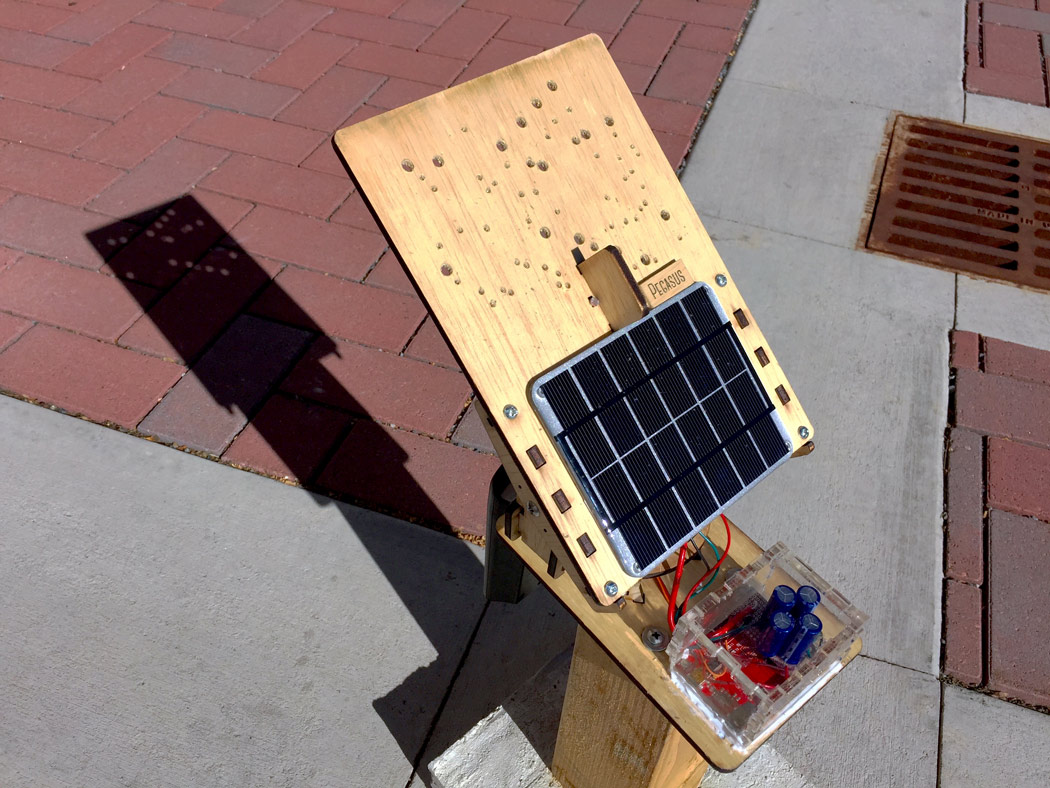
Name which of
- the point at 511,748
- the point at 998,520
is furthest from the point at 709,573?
the point at 998,520

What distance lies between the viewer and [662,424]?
128cm

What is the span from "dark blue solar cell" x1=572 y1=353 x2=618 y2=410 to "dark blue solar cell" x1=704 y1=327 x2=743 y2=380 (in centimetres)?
20

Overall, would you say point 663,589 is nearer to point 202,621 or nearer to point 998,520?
point 202,621

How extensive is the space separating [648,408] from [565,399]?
144 millimetres

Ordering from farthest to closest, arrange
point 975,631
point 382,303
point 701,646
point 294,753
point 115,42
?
point 115,42 → point 382,303 → point 975,631 → point 294,753 → point 701,646

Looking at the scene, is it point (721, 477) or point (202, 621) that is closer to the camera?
point (721, 477)

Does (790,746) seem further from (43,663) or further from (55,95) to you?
(55,95)

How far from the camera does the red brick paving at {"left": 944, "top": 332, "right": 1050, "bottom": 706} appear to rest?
228 centimetres

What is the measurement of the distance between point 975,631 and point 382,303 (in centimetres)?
220

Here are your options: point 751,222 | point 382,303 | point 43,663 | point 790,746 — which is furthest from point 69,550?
point 751,222

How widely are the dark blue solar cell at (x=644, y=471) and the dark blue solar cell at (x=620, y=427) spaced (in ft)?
0.05

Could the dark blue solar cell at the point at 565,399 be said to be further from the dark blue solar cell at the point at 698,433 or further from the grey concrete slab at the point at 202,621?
the grey concrete slab at the point at 202,621

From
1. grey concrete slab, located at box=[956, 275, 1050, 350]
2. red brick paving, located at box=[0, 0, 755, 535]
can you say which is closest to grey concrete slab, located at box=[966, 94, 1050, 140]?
grey concrete slab, located at box=[956, 275, 1050, 350]

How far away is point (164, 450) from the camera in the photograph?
8.77 ft
